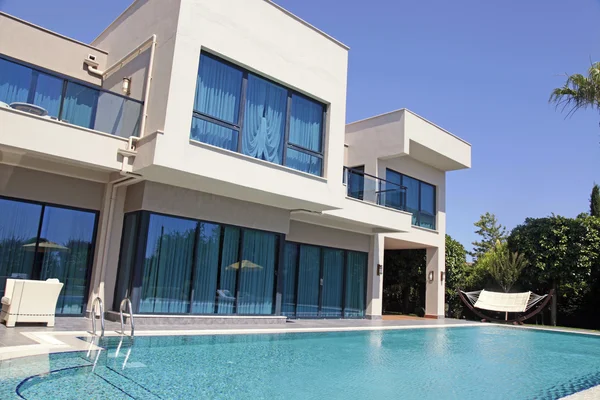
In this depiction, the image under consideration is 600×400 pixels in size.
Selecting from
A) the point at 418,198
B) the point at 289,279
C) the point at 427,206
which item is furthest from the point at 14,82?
the point at 427,206

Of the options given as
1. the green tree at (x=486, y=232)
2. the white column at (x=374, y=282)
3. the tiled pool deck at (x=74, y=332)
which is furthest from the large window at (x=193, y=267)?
the green tree at (x=486, y=232)

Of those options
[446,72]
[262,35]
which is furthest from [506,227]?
[262,35]

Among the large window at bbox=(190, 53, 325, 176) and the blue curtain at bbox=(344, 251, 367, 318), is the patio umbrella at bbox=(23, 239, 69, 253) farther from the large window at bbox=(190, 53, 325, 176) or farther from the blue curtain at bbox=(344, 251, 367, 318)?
the blue curtain at bbox=(344, 251, 367, 318)

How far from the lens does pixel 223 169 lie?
10.4 meters

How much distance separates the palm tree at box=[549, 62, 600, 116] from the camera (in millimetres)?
18094

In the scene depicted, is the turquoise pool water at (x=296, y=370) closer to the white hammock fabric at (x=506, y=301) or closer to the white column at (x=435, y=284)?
the white hammock fabric at (x=506, y=301)

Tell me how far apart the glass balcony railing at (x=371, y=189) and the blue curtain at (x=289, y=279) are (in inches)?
103

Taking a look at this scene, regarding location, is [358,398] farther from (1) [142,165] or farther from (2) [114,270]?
(2) [114,270]

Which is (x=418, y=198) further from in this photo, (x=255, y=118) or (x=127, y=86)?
(x=127, y=86)

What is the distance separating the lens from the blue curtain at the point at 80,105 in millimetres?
9516

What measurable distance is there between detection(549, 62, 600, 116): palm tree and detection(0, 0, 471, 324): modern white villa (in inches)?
406

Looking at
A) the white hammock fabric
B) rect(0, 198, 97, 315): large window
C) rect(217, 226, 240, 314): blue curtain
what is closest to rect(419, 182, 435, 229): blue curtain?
the white hammock fabric

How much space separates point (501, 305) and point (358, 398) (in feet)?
52.2

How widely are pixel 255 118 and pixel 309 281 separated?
21.1 ft
